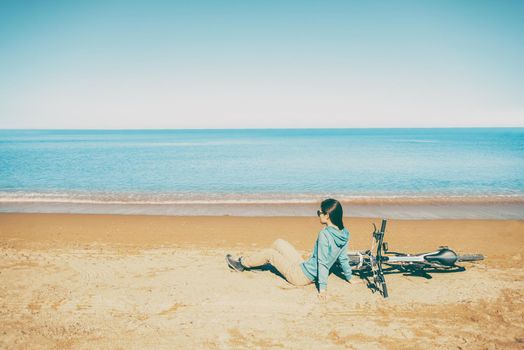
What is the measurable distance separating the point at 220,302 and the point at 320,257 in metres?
1.88

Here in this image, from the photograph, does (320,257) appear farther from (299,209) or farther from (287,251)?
(299,209)

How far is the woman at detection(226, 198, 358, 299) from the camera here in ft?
16.8

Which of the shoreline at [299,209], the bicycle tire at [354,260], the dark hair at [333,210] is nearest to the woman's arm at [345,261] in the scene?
the bicycle tire at [354,260]

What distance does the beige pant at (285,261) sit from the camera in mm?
5676

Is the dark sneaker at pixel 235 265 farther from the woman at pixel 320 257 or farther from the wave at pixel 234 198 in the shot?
the wave at pixel 234 198

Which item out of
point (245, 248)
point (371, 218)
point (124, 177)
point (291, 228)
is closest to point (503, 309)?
point (245, 248)

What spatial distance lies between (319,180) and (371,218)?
35.1 feet

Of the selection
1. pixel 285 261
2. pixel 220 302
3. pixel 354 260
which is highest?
pixel 285 261

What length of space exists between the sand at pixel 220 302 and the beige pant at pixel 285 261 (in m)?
0.23

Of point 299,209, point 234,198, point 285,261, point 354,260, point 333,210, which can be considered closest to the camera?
point 333,210

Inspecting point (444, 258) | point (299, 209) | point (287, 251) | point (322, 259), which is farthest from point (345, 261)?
point (299, 209)

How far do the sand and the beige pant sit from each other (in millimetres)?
228

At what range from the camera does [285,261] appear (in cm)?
581

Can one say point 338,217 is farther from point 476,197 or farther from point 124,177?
point 124,177
